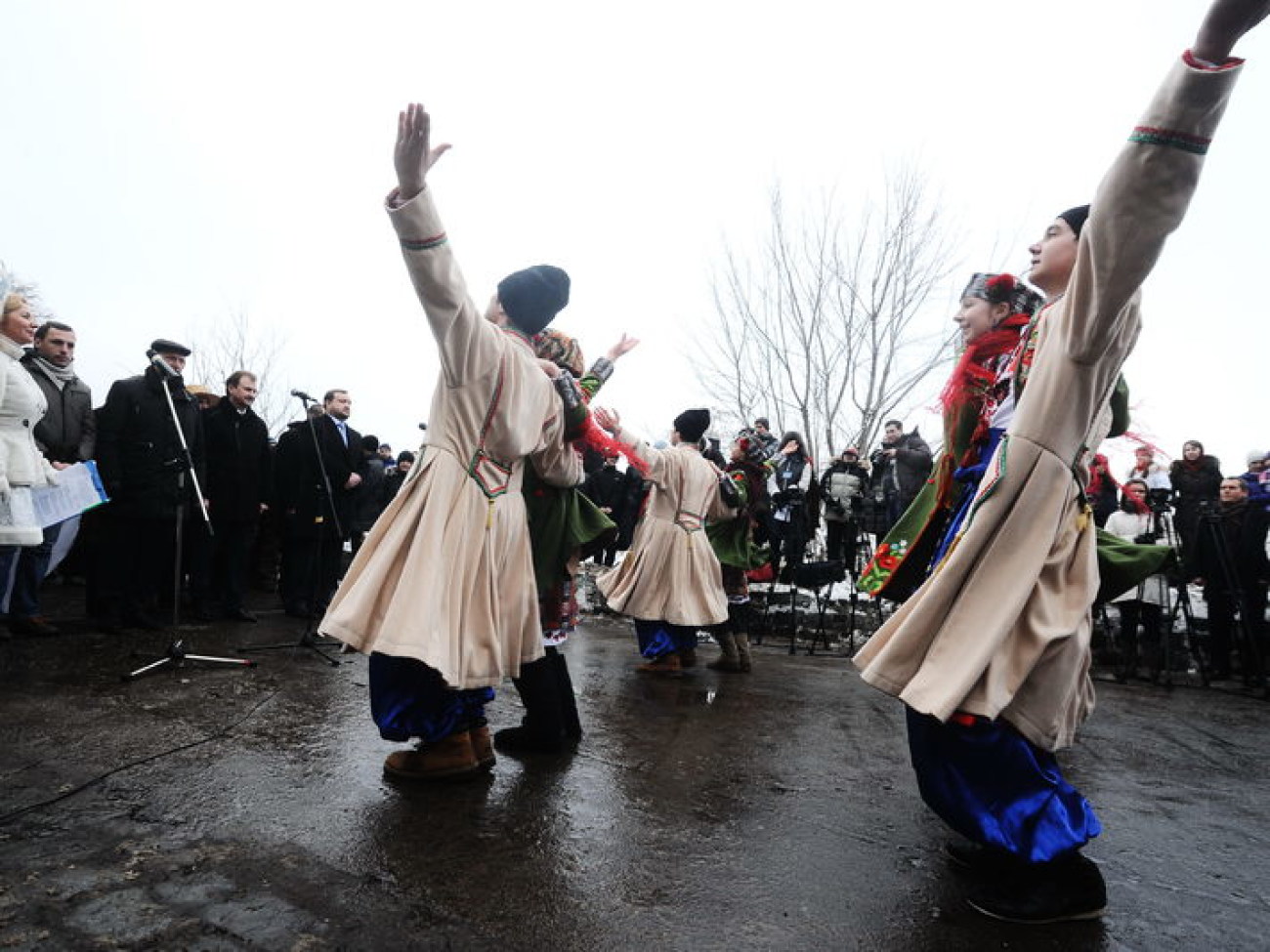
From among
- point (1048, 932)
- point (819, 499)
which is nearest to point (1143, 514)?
point (819, 499)

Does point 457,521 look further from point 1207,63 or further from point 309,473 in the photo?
point 309,473

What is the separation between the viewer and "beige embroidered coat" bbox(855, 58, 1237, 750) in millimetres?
1963

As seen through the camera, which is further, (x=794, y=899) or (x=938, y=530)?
(x=938, y=530)

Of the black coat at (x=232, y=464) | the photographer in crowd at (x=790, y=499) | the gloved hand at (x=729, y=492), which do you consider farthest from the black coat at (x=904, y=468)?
the black coat at (x=232, y=464)

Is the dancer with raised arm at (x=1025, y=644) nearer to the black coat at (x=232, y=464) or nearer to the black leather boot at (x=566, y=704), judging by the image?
the black leather boot at (x=566, y=704)

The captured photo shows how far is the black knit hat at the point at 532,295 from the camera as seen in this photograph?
10.4 ft

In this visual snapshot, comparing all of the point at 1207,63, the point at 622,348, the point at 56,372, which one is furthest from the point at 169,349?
the point at 1207,63

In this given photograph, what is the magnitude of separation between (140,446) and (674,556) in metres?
4.08

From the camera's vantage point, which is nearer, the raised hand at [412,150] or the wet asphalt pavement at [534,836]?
the wet asphalt pavement at [534,836]

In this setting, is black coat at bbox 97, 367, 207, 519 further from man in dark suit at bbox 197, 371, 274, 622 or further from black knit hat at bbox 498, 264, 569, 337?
black knit hat at bbox 498, 264, 569, 337

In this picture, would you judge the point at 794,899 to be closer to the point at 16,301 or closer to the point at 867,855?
the point at 867,855

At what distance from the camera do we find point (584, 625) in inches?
330

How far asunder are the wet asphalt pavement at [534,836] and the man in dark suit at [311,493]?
2.88m

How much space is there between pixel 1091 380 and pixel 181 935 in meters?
2.55
